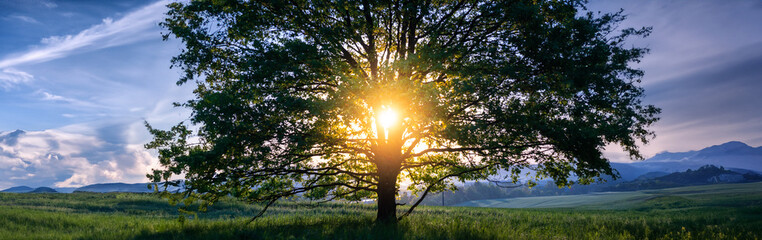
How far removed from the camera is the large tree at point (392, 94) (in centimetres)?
1012

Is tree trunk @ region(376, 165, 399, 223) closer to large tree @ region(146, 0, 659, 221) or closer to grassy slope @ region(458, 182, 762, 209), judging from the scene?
large tree @ region(146, 0, 659, 221)

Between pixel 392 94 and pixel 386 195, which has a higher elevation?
pixel 392 94

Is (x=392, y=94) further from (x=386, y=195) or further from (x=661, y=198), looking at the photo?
(x=661, y=198)

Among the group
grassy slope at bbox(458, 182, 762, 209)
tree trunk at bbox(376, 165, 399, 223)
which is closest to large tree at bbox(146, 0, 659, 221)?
tree trunk at bbox(376, 165, 399, 223)

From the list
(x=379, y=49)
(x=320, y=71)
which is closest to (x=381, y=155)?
(x=320, y=71)

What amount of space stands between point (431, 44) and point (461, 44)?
5.05 ft

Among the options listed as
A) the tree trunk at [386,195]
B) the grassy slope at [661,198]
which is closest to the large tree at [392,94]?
the tree trunk at [386,195]

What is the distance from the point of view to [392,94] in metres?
9.73

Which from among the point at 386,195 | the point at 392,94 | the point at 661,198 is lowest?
the point at 661,198

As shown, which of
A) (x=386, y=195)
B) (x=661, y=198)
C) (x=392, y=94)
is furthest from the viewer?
(x=661, y=198)

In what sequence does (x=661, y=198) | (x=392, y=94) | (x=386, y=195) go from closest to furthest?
(x=392, y=94)
(x=386, y=195)
(x=661, y=198)

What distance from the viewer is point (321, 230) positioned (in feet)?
32.6

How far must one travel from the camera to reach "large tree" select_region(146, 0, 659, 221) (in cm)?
1012

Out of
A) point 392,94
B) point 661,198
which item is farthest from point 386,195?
point 661,198
